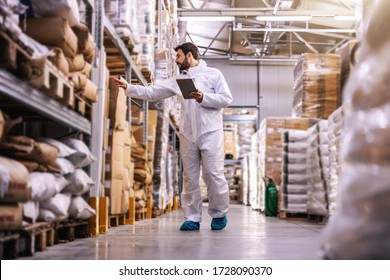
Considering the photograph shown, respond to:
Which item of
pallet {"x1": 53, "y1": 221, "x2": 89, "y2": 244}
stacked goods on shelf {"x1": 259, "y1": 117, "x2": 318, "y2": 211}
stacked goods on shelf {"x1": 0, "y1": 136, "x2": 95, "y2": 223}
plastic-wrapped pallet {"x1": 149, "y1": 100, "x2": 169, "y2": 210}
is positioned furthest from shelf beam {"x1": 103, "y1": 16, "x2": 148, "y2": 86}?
stacked goods on shelf {"x1": 259, "y1": 117, "x2": 318, "y2": 211}

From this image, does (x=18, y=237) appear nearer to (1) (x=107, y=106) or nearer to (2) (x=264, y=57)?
(1) (x=107, y=106)

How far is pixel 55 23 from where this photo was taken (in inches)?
132

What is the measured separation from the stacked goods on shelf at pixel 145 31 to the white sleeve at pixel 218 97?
1.82 meters

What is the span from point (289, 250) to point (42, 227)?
5.13 feet

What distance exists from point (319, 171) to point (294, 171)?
1.49 meters

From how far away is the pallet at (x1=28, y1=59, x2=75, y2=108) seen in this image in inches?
118

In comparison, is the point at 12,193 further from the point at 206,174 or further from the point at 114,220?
the point at 114,220

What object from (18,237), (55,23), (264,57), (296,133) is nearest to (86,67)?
(55,23)

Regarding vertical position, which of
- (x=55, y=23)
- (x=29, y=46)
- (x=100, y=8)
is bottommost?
(x=29, y=46)

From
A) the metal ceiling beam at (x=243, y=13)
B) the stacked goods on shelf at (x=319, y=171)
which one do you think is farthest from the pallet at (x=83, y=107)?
the metal ceiling beam at (x=243, y=13)

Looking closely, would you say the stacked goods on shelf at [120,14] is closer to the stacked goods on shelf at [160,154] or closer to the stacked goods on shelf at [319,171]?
the stacked goods on shelf at [319,171]

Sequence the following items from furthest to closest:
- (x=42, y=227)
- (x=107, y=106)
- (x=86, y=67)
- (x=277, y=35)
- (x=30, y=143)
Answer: (x=277, y=35) → (x=107, y=106) → (x=86, y=67) → (x=42, y=227) → (x=30, y=143)

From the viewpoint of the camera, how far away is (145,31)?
23.0 feet

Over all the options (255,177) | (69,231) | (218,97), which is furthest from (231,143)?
(69,231)
